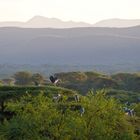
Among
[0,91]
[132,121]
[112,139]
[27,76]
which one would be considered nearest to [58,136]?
[112,139]

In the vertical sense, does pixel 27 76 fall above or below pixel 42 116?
below

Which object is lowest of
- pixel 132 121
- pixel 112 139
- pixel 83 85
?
pixel 83 85

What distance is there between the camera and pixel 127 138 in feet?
100

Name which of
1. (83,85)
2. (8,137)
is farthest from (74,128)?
(83,85)

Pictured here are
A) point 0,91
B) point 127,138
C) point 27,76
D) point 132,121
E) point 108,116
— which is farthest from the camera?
point 27,76

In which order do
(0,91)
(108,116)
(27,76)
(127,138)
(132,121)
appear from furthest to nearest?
(27,76) → (0,91) → (132,121) → (108,116) → (127,138)

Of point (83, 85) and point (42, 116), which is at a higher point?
point (42, 116)

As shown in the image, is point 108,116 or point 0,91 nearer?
point 108,116

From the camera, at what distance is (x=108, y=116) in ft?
107

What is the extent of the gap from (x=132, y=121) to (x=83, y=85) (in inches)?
2457

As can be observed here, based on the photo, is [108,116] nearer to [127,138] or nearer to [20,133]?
[127,138]

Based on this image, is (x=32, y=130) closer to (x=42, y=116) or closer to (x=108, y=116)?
(x=42, y=116)

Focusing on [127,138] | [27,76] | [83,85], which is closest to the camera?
[127,138]

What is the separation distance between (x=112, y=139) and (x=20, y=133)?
631 cm
